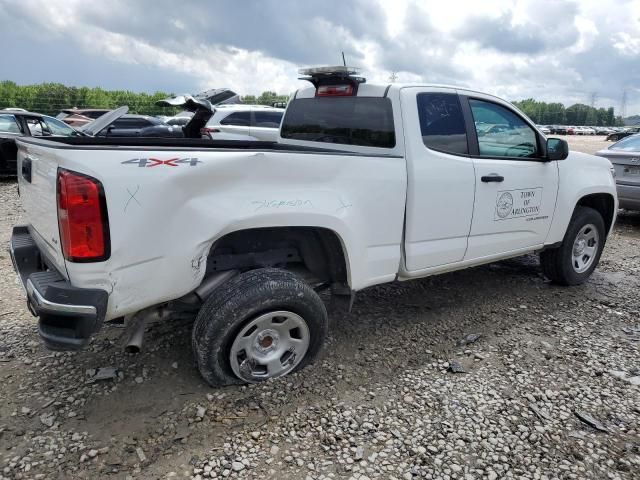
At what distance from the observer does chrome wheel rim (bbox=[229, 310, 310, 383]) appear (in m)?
2.90

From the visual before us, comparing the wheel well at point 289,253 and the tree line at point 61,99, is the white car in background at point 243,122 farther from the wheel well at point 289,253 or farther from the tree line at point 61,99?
the tree line at point 61,99

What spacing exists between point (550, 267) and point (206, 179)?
3.77 meters

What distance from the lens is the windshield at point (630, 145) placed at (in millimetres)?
8000

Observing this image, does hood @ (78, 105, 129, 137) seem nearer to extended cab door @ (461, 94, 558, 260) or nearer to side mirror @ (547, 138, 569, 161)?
extended cab door @ (461, 94, 558, 260)

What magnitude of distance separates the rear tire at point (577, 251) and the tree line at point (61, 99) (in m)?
22.1

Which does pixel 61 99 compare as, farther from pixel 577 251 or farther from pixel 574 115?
pixel 574 115

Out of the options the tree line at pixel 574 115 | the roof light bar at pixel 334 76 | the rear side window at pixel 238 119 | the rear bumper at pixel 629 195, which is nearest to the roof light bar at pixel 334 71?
the roof light bar at pixel 334 76

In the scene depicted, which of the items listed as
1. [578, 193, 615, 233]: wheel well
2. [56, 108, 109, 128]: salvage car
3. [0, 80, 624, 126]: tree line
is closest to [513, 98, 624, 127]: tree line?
[0, 80, 624, 126]: tree line

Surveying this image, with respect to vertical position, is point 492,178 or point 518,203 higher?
point 492,178

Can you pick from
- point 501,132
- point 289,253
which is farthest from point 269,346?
point 501,132

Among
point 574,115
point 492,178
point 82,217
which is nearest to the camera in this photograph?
point 82,217

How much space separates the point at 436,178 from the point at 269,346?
5.33 feet

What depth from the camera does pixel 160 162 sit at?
7.93 ft

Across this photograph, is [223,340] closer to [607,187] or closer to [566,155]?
[566,155]
